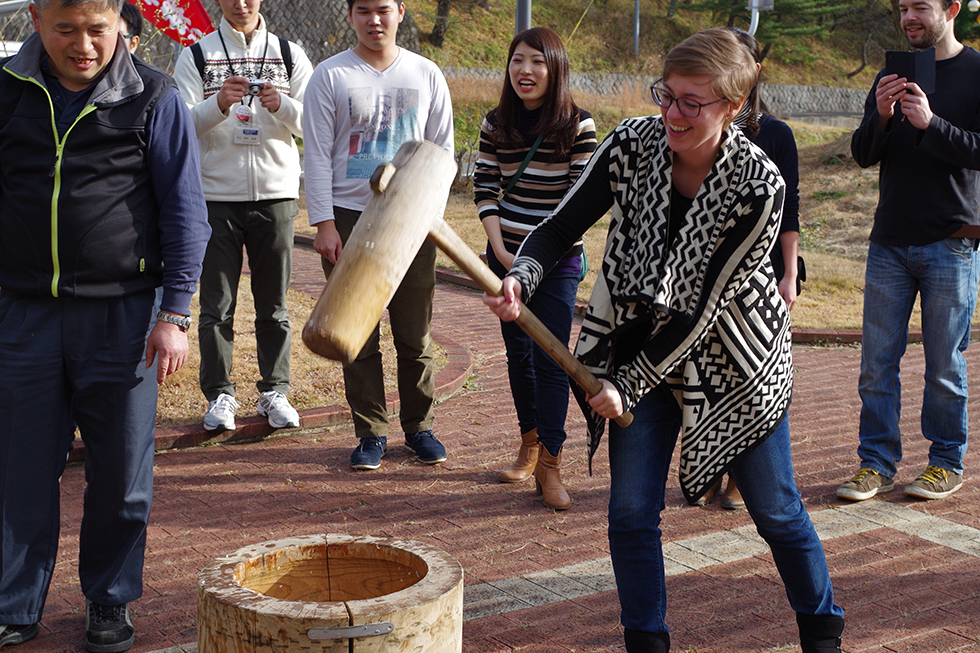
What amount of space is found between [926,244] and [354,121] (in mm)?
2932

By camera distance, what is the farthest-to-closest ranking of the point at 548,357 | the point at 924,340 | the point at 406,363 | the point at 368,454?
the point at 406,363
the point at 368,454
the point at 924,340
the point at 548,357

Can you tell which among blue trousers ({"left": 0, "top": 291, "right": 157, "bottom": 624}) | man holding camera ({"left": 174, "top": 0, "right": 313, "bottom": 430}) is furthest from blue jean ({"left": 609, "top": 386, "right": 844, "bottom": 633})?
man holding camera ({"left": 174, "top": 0, "right": 313, "bottom": 430})

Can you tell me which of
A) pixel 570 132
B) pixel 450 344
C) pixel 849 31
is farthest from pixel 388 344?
pixel 849 31

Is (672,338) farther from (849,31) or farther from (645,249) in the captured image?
(849,31)

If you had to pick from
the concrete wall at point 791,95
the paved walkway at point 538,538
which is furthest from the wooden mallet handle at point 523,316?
the concrete wall at point 791,95

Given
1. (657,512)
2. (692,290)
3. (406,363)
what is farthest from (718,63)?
(406,363)

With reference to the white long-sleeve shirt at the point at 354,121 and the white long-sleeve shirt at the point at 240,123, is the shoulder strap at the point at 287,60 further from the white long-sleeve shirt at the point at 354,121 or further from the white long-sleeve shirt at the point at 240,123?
the white long-sleeve shirt at the point at 354,121

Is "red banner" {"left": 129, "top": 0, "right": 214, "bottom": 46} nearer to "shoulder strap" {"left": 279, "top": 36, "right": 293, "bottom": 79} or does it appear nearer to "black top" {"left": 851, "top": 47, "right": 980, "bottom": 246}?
"shoulder strap" {"left": 279, "top": 36, "right": 293, "bottom": 79}

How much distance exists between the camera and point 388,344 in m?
8.12

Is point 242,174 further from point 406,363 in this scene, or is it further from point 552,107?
point 552,107

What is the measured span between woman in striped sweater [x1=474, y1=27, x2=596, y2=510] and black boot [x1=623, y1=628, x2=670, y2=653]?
5.95 ft

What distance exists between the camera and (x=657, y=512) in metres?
2.99

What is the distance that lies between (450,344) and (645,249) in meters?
5.47

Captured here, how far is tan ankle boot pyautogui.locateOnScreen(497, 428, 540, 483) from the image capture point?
5191 mm
